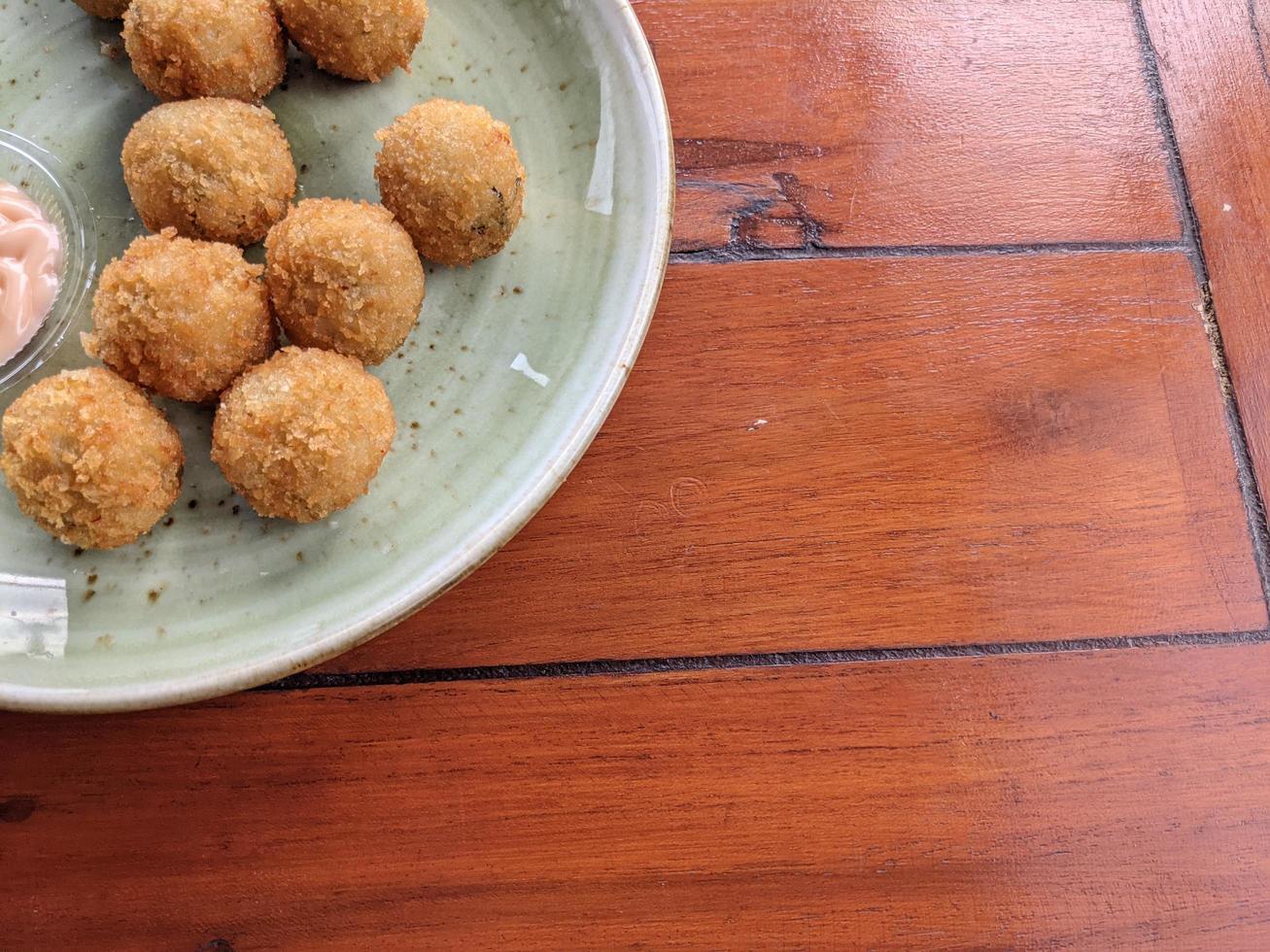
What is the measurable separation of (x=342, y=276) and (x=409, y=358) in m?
0.19

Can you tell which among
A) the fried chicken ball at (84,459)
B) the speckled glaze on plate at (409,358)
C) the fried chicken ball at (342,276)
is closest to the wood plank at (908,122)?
the speckled glaze on plate at (409,358)

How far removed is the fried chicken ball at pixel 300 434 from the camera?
1.34 m

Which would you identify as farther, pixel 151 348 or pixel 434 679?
pixel 434 679

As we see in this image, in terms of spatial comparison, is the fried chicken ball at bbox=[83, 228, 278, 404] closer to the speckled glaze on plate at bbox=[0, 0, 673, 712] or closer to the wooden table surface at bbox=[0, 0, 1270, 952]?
the speckled glaze on plate at bbox=[0, 0, 673, 712]

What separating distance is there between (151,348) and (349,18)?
56 centimetres

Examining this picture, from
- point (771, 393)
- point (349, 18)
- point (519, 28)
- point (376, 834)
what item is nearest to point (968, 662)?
point (771, 393)

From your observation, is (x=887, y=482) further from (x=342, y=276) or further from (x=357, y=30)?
(x=357, y=30)

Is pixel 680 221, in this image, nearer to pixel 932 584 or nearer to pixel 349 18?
pixel 349 18

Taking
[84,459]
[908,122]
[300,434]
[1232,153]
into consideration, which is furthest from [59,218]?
[1232,153]

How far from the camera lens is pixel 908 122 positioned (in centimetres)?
182

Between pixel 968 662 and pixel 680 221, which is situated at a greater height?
pixel 680 221

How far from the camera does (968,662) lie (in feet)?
5.35

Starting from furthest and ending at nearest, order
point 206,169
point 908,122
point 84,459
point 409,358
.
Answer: point 908,122, point 409,358, point 206,169, point 84,459

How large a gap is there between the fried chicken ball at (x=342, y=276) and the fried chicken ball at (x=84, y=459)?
0.81 feet
